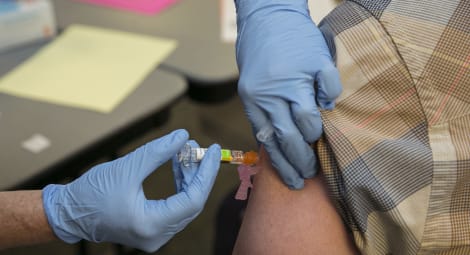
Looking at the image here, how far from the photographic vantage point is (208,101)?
5.25ft

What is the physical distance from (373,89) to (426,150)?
0.13m

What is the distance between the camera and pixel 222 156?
3.01ft

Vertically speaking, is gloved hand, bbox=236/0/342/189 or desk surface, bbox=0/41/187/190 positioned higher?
gloved hand, bbox=236/0/342/189

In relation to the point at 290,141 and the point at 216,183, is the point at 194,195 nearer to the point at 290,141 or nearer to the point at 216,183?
the point at 290,141

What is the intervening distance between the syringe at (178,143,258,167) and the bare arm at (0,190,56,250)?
30cm

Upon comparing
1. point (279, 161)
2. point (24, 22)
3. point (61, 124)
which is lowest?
point (61, 124)

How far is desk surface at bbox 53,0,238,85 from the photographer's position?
1.57 metres

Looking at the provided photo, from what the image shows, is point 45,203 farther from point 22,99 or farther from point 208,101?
point 208,101

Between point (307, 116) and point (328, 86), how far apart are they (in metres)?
0.06

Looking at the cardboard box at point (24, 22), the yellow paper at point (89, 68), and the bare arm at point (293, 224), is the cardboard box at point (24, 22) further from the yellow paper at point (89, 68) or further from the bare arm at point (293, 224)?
the bare arm at point (293, 224)

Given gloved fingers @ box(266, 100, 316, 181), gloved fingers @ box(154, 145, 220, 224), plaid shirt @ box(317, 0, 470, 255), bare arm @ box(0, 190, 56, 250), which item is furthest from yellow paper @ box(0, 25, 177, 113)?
plaid shirt @ box(317, 0, 470, 255)

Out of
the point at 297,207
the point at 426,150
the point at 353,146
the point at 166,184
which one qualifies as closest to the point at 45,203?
the point at 297,207

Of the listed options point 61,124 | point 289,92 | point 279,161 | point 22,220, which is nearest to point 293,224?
point 279,161

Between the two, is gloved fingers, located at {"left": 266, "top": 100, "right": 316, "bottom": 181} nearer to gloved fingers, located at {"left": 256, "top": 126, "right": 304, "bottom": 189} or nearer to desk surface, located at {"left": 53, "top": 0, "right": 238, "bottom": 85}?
gloved fingers, located at {"left": 256, "top": 126, "right": 304, "bottom": 189}
